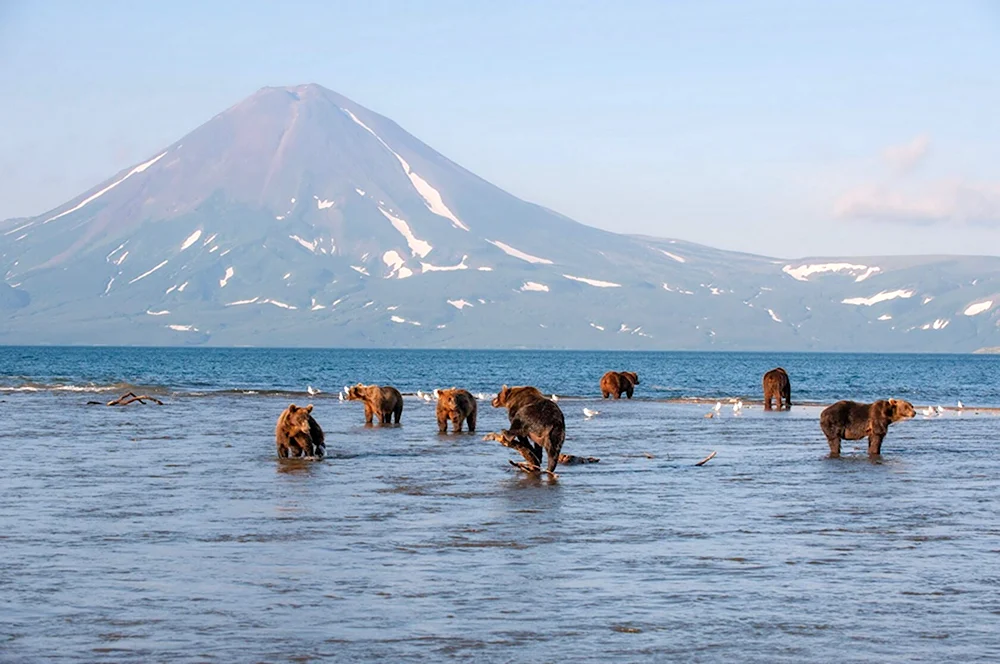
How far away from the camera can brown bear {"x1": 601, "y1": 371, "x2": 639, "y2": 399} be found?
197ft

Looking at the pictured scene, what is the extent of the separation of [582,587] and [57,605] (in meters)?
4.73

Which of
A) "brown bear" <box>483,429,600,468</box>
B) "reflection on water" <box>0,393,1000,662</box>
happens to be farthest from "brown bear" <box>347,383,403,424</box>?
"brown bear" <box>483,429,600,468</box>

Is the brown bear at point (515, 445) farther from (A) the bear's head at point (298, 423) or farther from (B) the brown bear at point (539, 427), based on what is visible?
(A) the bear's head at point (298, 423)

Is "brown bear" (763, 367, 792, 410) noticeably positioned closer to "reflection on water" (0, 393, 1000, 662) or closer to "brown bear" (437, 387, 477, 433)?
"brown bear" (437, 387, 477, 433)

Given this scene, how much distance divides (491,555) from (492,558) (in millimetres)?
180

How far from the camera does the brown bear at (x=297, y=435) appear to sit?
25.6 meters

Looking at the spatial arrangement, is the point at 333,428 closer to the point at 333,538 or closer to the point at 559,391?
the point at 333,538

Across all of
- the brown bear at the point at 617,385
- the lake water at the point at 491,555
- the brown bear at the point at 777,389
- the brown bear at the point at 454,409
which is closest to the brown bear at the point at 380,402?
the brown bear at the point at 454,409

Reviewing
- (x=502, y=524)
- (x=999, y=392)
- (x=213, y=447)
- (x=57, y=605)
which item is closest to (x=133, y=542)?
(x=57, y=605)

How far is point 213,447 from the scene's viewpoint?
2864cm

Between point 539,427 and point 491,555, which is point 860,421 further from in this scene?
point 491,555

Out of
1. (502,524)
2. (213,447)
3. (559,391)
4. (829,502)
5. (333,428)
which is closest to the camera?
(502,524)

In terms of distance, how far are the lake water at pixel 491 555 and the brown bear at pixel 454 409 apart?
4.97 m

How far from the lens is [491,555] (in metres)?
14.6
